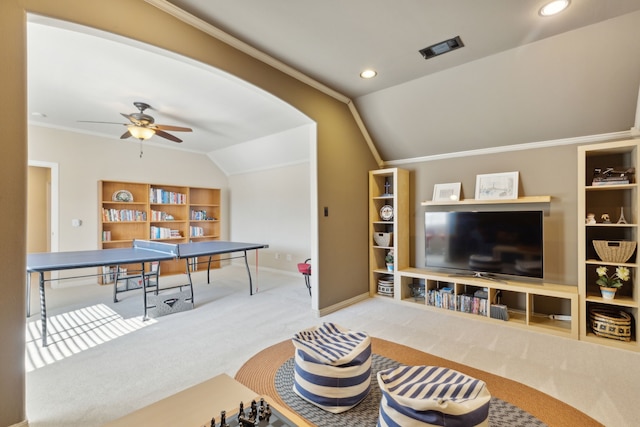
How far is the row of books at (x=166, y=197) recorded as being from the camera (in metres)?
5.82

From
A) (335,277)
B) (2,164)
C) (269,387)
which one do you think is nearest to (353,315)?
(335,277)

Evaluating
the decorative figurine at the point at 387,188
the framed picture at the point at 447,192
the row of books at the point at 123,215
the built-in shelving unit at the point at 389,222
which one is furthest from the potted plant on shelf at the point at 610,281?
the row of books at the point at 123,215

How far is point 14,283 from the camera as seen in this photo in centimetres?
153

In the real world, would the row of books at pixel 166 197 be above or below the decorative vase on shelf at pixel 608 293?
above

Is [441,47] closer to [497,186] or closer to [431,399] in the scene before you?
[497,186]

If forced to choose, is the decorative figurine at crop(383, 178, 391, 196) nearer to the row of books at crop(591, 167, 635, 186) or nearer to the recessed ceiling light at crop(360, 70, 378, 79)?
the recessed ceiling light at crop(360, 70, 378, 79)

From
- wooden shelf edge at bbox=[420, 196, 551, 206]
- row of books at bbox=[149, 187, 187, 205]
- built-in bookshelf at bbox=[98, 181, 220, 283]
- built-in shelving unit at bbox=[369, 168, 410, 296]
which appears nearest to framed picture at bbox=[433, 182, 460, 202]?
wooden shelf edge at bbox=[420, 196, 551, 206]

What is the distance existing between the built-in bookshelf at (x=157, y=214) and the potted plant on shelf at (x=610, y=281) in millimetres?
6575

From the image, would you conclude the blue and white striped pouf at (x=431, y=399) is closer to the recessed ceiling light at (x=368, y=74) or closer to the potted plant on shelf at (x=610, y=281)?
the potted plant on shelf at (x=610, y=281)

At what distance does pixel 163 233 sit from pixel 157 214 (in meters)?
0.40

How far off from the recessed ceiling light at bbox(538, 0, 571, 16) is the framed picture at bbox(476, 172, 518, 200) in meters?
1.75

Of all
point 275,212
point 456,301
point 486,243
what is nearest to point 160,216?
point 275,212

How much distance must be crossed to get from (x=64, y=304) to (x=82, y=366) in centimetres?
224

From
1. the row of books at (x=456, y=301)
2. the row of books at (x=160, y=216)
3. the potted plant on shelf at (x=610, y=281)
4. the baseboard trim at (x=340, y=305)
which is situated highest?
the row of books at (x=160, y=216)
